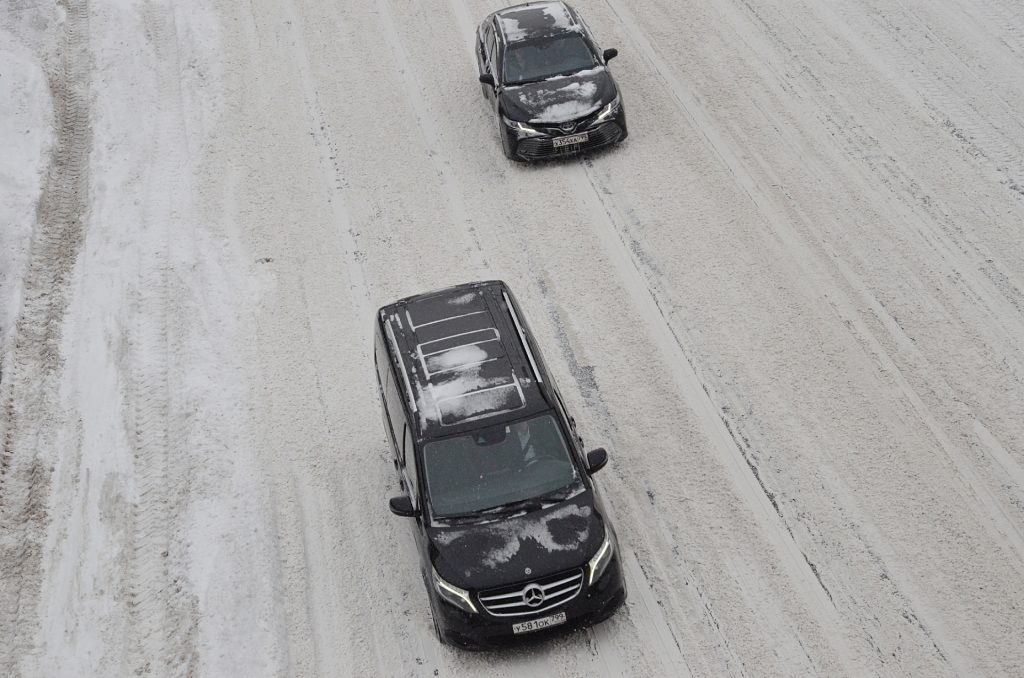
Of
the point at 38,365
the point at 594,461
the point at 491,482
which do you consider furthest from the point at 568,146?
the point at 38,365

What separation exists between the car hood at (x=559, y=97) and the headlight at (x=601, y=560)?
705cm

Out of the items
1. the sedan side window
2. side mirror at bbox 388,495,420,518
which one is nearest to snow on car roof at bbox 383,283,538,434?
side mirror at bbox 388,495,420,518

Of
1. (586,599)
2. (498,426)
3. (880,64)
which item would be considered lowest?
(880,64)

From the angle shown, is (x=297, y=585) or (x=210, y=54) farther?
(x=210, y=54)

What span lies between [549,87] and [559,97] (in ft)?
0.95

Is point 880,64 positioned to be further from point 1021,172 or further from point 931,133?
point 1021,172

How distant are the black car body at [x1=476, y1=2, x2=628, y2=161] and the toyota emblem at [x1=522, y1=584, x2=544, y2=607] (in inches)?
291

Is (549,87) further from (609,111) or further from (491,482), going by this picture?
(491,482)

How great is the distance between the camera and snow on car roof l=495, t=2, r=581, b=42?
609 inches

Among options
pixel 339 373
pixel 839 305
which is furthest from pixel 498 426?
pixel 839 305

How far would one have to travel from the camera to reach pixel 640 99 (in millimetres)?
15828

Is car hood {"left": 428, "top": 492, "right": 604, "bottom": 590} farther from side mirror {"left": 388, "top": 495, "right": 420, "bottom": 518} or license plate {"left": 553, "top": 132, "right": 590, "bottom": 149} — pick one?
license plate {"left": 553, "top": 132, "right": 590, "bottom": 149}

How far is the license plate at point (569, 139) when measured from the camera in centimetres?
1445

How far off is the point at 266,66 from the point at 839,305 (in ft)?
31.8
